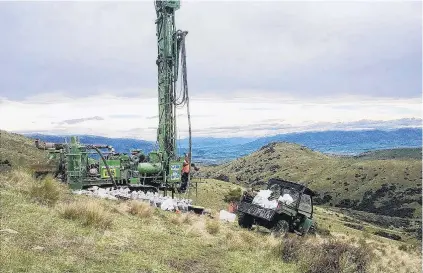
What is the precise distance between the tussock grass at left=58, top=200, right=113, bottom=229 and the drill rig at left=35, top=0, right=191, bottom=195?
1289 cm

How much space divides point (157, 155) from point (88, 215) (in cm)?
1856

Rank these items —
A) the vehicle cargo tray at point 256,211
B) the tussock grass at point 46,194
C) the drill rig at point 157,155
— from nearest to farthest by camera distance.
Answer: the tussock grass at point 46,194
the vehicle cargo tray at point 256,211
the drill rig at point 157,155

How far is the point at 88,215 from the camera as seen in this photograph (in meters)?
11.5

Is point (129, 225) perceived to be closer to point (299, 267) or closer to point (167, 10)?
point (299, 267)

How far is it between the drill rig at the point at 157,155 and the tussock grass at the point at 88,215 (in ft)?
42.3

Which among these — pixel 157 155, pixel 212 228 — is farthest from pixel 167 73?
pixel 212 228

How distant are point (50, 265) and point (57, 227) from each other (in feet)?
9.51

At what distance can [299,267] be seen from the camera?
36.2ft

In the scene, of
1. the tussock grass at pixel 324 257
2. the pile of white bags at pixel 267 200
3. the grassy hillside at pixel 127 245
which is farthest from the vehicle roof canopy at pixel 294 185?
the tussock grass at pixel 324 257

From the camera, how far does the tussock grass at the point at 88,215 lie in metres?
11.4

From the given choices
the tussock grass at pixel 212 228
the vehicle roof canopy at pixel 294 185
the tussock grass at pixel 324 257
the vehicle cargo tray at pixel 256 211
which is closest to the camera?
the tussock grass at pixel 324 257

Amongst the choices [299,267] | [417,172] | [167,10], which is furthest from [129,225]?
[417,172]

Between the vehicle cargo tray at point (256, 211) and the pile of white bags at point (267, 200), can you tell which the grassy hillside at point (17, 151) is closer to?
the pile of white bags at point (267, 200)

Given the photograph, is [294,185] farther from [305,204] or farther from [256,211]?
[256,211]
